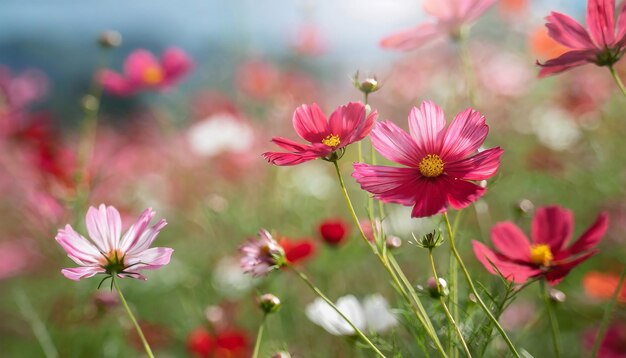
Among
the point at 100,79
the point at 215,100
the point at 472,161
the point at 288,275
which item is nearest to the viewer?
the point at 472,161

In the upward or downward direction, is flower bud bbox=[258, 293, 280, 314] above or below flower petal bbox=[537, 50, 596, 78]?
below


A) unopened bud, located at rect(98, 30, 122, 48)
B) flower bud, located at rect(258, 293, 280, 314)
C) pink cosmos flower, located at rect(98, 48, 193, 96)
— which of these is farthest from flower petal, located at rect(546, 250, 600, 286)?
pink cosmos flower, located at rect(98, 48, 193, 96)

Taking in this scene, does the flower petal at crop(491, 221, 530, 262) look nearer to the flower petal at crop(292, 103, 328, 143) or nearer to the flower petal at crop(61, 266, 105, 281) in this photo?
Answer: the flower petal at crop(292, 103, 328, 143)

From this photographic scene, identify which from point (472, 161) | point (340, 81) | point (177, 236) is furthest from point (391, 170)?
point (340, 81)

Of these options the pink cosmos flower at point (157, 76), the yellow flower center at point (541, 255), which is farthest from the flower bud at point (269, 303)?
the pink cosmos flower at point (157, 76)

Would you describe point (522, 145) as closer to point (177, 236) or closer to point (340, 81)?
point (177, 236)

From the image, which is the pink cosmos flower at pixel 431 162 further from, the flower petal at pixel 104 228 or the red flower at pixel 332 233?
the red flower at pixel 332 233
